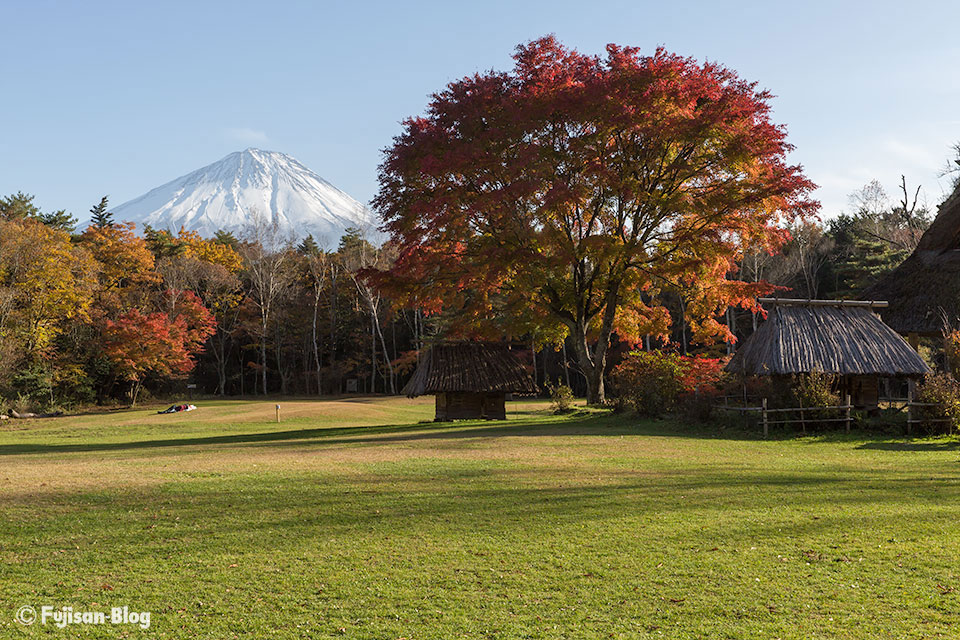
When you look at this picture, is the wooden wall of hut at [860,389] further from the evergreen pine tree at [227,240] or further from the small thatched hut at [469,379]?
the evergreen pine tree at [227,240]

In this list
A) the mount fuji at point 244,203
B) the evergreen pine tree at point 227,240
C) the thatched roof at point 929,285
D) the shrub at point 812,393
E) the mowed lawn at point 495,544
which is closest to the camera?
the mowed lawn at point 495,544

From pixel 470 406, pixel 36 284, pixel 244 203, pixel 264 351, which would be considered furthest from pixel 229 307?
pixel 244 203

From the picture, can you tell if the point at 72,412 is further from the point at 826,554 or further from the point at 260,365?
the point at 826,554

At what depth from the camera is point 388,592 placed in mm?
6270

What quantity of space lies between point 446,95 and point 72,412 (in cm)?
2948

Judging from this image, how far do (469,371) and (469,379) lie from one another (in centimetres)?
40

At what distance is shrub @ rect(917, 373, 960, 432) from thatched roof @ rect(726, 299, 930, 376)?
1916 millimetres

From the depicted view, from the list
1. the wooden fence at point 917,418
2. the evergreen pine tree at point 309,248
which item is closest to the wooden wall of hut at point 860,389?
the wooden fence at point 917,418

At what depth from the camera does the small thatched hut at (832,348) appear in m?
21.0

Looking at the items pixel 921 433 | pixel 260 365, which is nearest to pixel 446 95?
pixel 921 433

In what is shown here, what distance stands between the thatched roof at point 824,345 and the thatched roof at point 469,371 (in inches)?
314

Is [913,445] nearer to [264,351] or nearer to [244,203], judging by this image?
[264,351]

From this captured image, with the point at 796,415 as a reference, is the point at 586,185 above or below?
above

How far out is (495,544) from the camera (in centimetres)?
787
